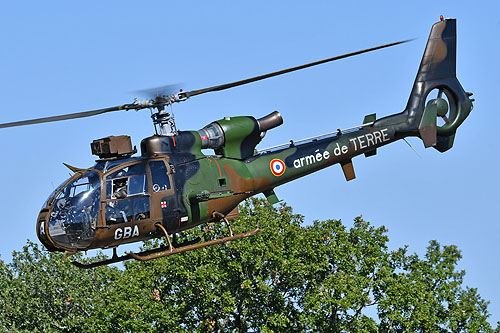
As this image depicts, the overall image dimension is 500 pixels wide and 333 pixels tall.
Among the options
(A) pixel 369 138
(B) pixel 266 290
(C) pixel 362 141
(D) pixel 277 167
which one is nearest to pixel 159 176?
(D) pixel 277 167

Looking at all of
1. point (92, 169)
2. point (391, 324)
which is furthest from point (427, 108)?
point (391, 324)

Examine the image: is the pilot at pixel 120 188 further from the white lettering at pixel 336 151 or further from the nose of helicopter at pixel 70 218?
the white lettering at pixel 336 151

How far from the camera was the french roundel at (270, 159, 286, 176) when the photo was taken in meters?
35.2

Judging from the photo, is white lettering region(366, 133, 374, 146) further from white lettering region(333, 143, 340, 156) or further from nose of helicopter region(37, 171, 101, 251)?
nose of helicopter region(37, 171, 101, 251)

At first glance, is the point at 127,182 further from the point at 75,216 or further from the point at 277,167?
the point at 277,167

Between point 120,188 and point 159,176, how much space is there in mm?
1238

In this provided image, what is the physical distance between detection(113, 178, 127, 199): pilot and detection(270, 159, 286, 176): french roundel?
18.5 ft

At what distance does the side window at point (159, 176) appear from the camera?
1254 inches

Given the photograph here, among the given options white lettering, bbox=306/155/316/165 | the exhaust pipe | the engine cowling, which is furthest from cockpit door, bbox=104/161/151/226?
white lettering, bbox=306/155/316/165

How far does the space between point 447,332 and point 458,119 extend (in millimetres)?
24182

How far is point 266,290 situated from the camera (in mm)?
61438

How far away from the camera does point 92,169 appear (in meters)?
31.5

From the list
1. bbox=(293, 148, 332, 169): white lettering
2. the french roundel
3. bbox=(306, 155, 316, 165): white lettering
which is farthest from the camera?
bbox=(306, 155, 316, 165): white lettering

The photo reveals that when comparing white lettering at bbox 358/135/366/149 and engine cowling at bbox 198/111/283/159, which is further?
white lettering at bbox 358/135/366/149
